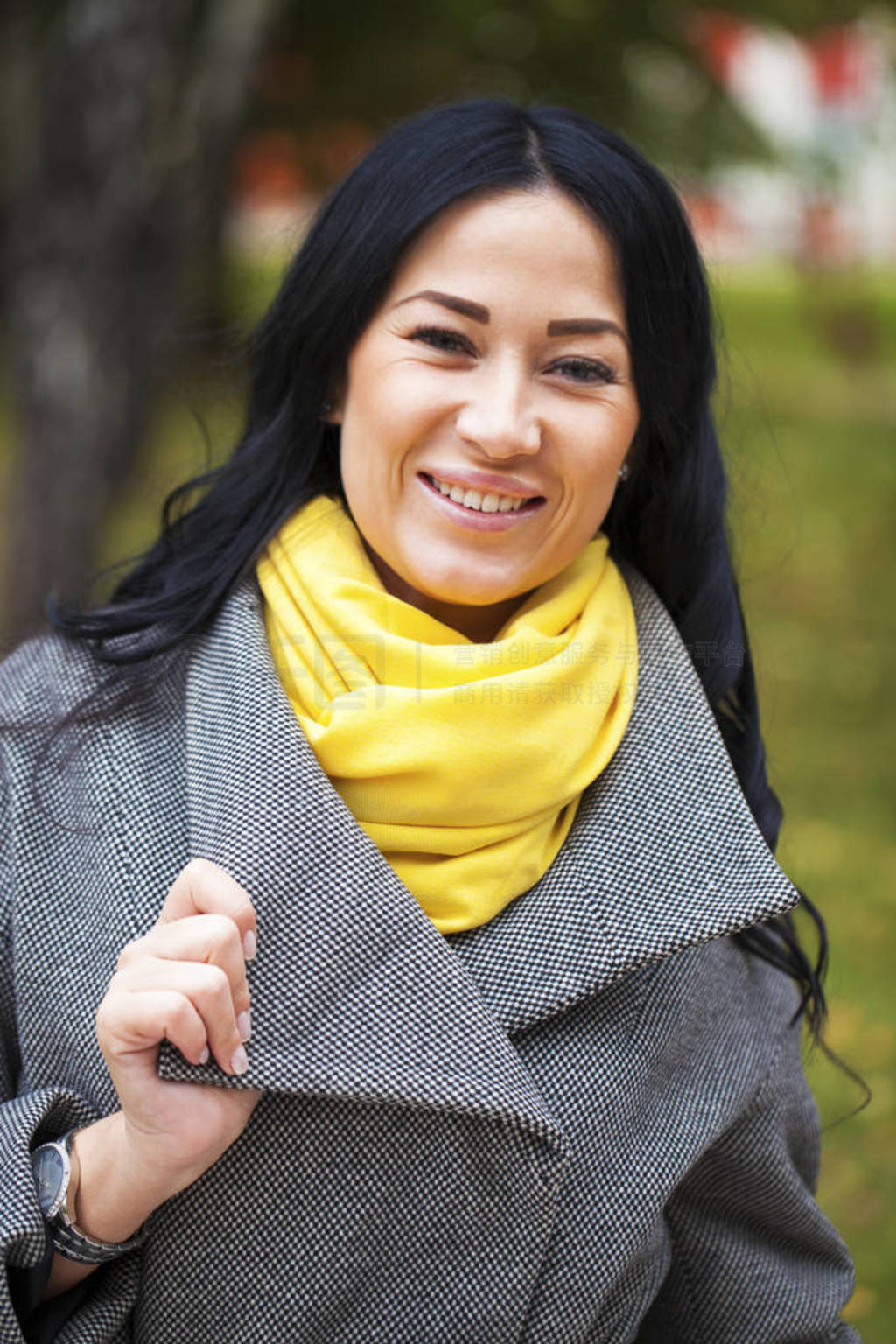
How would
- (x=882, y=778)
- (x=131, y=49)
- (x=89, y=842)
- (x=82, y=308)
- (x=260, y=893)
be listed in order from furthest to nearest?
(x=882, y=778) < (x=82, y=308) < (x=131, y=49) < (x=89, y=842) < (x=260, y=893)

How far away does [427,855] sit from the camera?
1.83 m

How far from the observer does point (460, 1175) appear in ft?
5.70

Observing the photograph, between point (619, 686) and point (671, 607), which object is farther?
point (671, 607)

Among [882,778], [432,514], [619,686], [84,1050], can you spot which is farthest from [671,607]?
[882,778]

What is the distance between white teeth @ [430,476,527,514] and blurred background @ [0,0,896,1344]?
70 cm

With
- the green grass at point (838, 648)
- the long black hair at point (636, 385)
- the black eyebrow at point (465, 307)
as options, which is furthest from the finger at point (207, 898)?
the green grass at point (838, 648)

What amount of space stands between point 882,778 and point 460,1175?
15.3 ft

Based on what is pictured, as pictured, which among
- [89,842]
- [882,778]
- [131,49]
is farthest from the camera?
[882,778]

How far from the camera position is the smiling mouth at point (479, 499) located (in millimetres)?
1831

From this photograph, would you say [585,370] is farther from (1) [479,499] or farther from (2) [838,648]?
(2) [838,648]

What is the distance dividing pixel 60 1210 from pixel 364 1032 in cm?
37

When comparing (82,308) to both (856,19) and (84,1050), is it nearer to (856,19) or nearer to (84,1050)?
(856,19)

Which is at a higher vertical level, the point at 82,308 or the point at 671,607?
the point at 671,607

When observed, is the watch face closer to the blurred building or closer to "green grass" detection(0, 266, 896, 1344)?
"green grass" detection(0, 266, 896, 1344)
